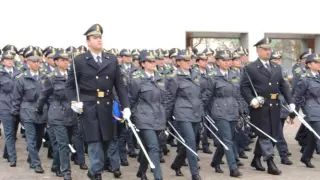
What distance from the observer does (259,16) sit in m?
19.8

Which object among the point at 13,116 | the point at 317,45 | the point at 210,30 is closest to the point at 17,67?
the point at 13,116

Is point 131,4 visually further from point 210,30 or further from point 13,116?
point 13,116

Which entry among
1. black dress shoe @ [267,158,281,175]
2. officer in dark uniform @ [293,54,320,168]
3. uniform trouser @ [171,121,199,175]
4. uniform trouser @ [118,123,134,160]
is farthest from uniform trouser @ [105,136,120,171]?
officer in dark uniform @ [293,54,320,168]

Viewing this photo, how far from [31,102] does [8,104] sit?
1.08 meters

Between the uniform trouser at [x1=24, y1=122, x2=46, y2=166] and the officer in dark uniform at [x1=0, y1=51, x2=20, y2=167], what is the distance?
0.66m

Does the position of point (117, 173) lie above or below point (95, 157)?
below

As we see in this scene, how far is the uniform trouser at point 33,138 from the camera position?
8578 mm

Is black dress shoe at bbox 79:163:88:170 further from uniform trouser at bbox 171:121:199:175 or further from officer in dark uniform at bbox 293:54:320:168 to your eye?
officer in dark uniform at bbox 293:54:320:168

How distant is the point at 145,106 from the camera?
7.56 metres

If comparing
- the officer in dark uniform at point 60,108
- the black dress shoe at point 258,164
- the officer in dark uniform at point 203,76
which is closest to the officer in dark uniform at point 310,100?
the black dress shoe at point 258,164

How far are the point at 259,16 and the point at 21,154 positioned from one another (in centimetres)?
1216

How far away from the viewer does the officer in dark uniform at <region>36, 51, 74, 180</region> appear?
25.6 feet

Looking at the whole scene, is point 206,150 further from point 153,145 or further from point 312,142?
point 153,145

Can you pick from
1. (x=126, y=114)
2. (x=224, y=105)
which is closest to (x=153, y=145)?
(x=126, y=114)
